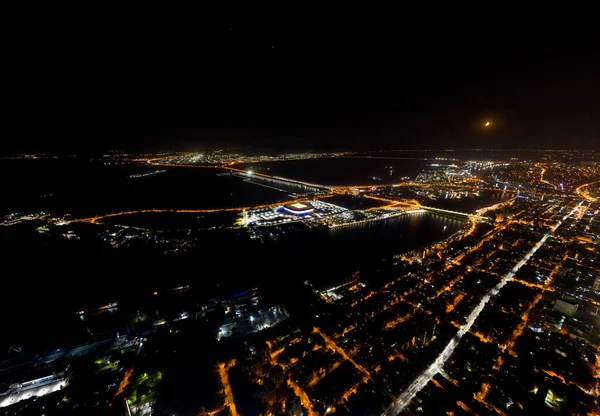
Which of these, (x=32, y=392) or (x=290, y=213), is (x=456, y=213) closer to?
(x=290, y=213)

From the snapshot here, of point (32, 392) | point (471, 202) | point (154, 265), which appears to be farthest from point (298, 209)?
point (471, 202)

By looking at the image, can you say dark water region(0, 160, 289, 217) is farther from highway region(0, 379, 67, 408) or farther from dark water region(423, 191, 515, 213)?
highway region(0, 379, 67, 408)

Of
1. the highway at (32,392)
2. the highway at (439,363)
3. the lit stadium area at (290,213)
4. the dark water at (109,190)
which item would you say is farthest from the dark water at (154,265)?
the highway at (439,363)

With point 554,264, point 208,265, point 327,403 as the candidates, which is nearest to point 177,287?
point 208,265

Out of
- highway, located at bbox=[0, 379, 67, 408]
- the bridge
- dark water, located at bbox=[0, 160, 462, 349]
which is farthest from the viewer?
the bridge

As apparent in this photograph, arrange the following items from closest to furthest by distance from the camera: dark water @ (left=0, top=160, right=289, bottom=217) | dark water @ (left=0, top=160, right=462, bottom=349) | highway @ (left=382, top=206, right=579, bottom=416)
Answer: highway @ (left=382, top=206, right=579, bottom=416) < dark water @ (left=0, top=160, right=462, bottom=349) < dark water @ (left=0, top=160, right=289, bottom=217)

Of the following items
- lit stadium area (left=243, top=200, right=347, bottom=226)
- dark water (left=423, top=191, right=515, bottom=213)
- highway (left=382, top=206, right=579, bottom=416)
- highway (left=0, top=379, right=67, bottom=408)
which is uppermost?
dark water (left=423, top=191, right=515, bottom=213)

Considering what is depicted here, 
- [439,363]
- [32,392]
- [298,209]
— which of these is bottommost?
[32,392]

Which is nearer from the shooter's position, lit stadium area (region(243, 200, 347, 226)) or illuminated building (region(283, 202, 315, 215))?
lit stadium area (region(243, 200, 347, 226))

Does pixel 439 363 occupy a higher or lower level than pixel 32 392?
higher

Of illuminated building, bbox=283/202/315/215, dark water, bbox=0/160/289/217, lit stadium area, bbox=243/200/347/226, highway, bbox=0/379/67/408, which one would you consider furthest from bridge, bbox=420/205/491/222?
highway, bbox=0/379/67/408

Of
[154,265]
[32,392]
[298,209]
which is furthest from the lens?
[298,209]

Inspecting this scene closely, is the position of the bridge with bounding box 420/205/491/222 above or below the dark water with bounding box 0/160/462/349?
above

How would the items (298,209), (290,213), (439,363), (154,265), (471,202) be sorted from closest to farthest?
(439,363)
(154,265)
(290,213)
(298,209)
(471,202)
